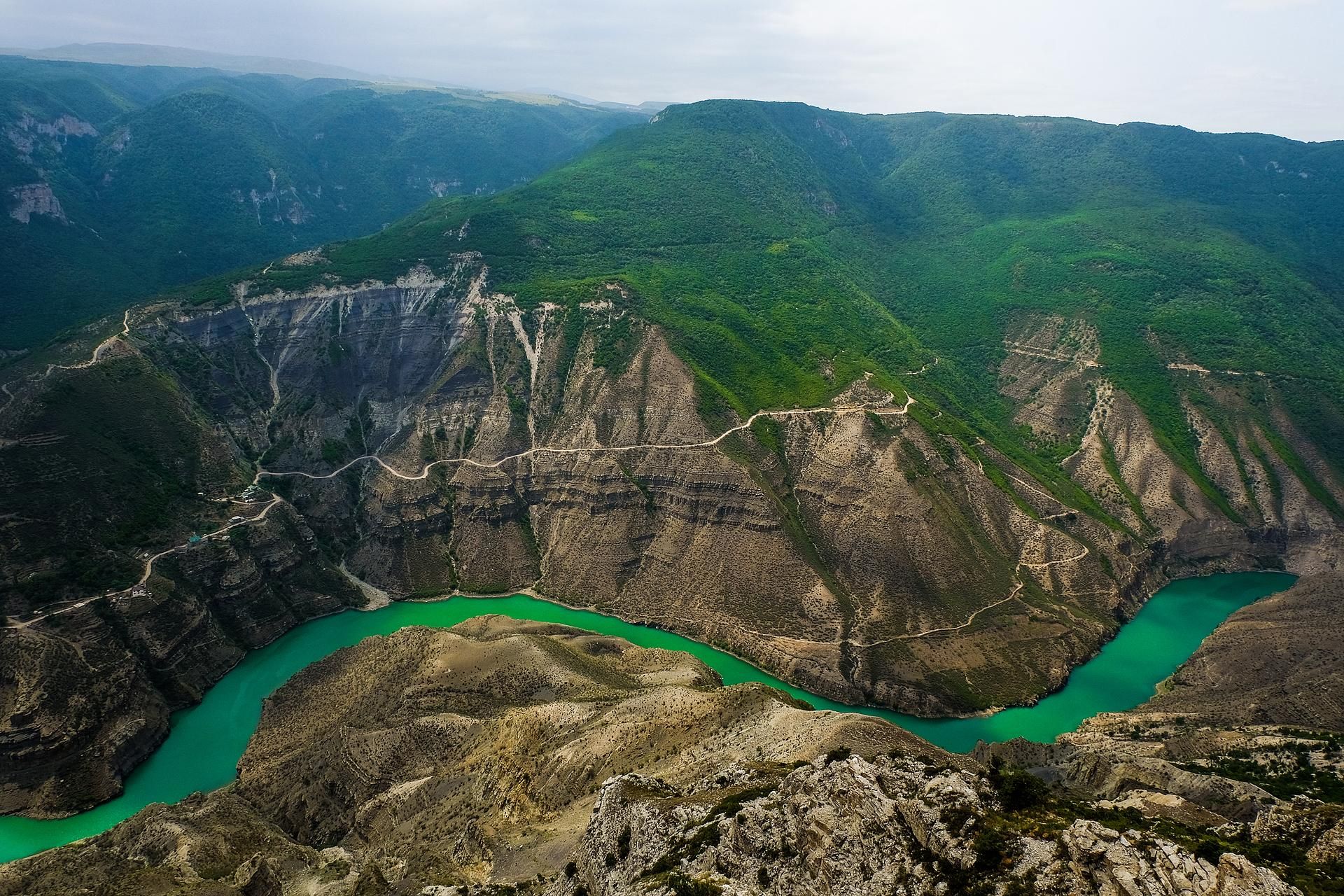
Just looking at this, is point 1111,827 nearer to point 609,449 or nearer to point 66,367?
point 609,449

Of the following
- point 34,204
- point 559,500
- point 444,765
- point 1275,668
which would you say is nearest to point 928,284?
point 559,500

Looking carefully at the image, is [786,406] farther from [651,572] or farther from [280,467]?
[280,467]

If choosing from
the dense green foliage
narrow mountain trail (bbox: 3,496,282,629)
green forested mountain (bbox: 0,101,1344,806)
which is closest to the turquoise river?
green forested mountain (bbox: 0,101,1344,806)

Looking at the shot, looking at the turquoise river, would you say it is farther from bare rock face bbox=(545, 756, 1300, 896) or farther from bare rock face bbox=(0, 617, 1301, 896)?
bare rock face bbox=(545, 756, 1300, 896)

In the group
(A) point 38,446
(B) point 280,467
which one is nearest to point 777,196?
(B) point 280,467

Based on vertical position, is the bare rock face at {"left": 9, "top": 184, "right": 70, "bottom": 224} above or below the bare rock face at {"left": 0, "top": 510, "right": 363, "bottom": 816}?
above

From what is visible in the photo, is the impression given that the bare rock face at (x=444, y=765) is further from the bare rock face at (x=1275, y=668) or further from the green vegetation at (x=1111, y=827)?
the bare rock face at (x=1275, y=668)
